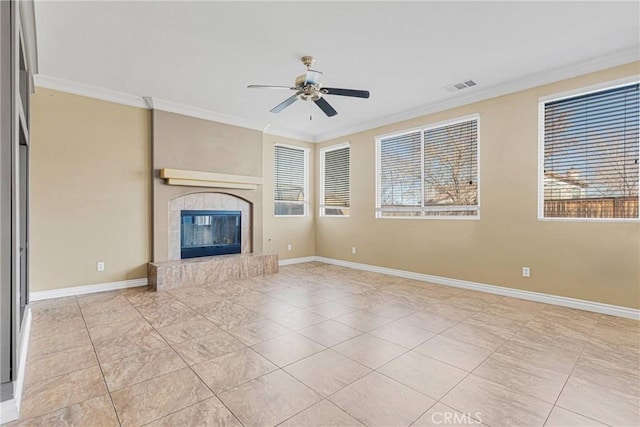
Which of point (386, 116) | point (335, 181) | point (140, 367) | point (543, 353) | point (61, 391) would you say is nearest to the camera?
point (61, 391)

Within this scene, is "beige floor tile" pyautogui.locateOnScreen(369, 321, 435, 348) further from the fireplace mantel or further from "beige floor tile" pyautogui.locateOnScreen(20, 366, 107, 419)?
the fireplace mantel

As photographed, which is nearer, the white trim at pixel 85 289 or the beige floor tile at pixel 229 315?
the beige floor tile at pixel 229 315

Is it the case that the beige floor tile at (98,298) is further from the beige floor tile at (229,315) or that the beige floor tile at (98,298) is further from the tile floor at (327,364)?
the beige floor tile at (229,315)

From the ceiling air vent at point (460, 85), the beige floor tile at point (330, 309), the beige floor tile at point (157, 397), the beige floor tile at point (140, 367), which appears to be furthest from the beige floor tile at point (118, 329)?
the ceiling air vent at point (460, 85)

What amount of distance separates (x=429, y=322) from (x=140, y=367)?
2622 millimetres

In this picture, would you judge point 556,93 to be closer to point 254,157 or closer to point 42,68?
point 254,157

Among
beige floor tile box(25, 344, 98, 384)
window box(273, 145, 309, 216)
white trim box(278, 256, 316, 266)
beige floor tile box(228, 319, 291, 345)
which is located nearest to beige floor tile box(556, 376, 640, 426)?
beige floor tile box(228, 319, 291, 345)

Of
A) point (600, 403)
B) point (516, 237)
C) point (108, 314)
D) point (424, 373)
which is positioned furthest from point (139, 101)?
point (600, 403)

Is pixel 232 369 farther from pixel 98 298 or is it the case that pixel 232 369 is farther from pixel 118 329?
pixel 98 298

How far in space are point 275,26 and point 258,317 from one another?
2.89 m

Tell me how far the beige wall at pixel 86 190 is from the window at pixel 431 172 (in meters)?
4.05

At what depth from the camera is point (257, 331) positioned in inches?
116

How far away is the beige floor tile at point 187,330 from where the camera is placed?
2.79m

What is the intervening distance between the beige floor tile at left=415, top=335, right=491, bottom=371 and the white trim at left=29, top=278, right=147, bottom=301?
4181 mm
